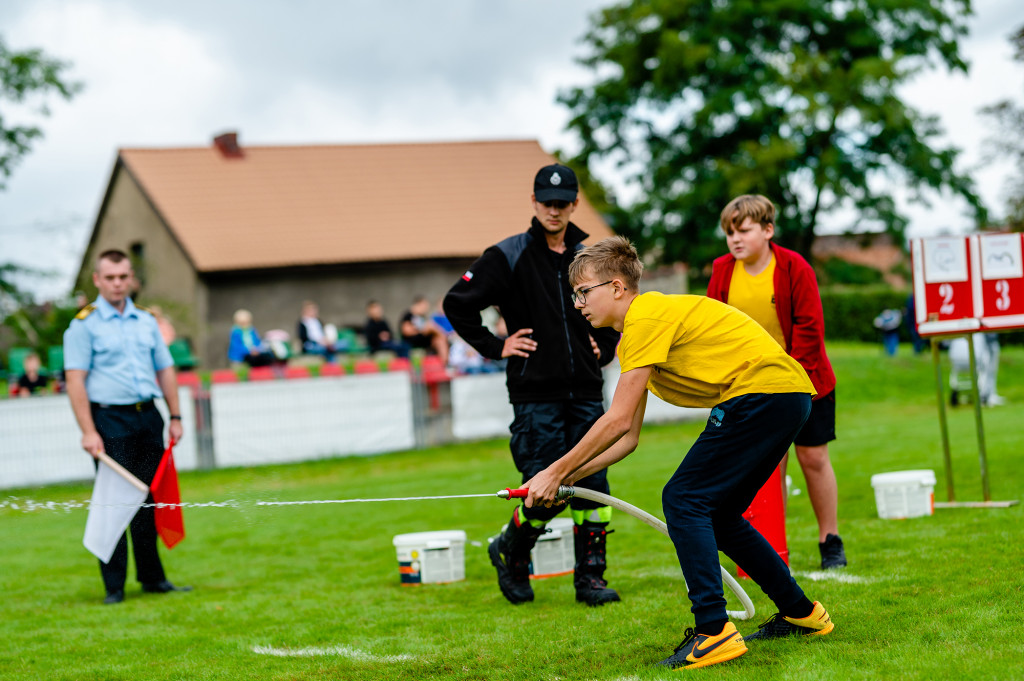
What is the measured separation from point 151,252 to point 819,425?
29.5m

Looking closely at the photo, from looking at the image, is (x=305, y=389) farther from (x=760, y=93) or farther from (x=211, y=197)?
(x=760, y=93)

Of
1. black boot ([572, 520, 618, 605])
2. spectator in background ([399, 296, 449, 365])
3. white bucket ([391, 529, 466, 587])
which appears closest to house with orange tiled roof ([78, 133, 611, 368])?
spectator in background ([399, 296, 449, 365])

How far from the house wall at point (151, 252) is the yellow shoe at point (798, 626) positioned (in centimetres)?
2259

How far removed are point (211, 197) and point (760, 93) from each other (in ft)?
57.7

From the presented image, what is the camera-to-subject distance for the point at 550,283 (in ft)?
19.9

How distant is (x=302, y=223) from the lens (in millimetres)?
31406

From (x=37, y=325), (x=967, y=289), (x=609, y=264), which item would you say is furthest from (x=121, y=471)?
(x=37, y=325)

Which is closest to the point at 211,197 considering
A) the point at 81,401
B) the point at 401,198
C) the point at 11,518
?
the point at 401,198

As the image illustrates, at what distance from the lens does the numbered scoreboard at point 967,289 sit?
25.1 ft

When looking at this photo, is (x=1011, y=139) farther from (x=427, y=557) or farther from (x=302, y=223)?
(x=427, y=557)

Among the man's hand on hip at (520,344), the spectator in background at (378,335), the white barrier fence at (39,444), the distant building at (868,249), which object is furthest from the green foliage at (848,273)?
the man's hand on hip at (520,344)

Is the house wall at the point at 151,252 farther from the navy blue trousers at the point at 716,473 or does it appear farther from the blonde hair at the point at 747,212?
the navy blue trousers at the point at 716,473

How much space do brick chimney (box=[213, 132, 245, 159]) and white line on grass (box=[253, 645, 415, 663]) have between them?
2968 centimetres

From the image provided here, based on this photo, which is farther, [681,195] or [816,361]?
[681,195]
